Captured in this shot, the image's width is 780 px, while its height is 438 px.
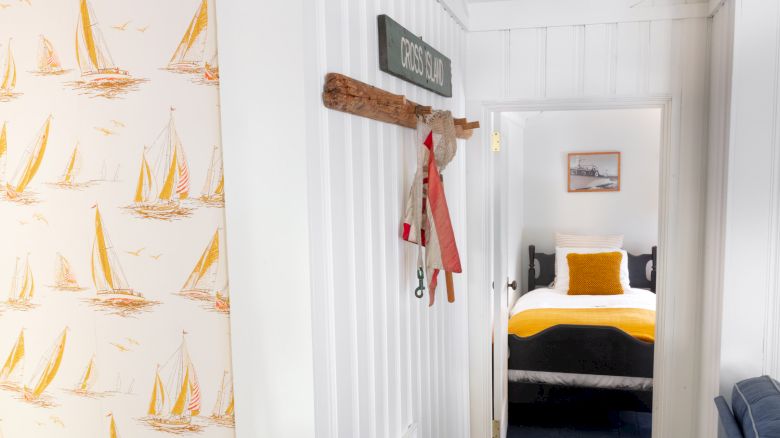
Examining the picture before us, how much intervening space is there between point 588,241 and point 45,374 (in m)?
5.07

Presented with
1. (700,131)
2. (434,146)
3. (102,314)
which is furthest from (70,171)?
(700,131)

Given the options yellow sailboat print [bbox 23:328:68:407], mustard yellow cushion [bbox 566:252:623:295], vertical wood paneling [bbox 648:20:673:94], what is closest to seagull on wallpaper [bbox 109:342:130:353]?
yellow sailboat print [bbox 23:328:68:407]

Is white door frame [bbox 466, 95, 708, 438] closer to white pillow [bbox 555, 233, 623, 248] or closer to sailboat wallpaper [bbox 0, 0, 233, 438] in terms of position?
sailboat wallpaper [bbox 0, 0, 233, 438]

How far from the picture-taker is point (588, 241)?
18.8 feet

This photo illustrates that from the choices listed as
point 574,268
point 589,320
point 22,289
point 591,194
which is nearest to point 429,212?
point 22,289

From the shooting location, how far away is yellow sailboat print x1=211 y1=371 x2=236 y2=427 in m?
1.38

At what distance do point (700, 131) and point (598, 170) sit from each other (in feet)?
11.0

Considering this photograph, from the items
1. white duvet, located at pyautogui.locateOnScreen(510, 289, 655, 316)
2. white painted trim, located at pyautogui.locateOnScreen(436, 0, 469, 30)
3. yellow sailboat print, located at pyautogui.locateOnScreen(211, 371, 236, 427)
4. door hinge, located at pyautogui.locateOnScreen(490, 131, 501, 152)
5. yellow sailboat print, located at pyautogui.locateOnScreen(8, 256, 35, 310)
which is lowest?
white duvet, located at pyautogui.locateOnScreen(510, 289, 655, 316)

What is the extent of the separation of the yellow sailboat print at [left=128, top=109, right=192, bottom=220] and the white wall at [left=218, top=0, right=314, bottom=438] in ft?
0.43

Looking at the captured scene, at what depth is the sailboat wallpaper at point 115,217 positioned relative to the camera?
1343 millimetres

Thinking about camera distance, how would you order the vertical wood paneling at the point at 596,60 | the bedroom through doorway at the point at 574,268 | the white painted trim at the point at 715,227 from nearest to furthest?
the white painted trim at the point at 715,227 → the vertical wood paneling at the point at 596,60 → the bedroom through doorway at the point at 574,268

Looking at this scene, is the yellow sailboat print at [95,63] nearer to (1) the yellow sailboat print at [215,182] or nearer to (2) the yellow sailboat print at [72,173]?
(2) the yellow sailboat print at [72,173]

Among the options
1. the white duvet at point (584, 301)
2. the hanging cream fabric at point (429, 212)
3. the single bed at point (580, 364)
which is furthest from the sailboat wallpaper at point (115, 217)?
the white duvet at point (584, 301)

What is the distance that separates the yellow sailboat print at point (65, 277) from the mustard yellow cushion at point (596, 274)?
14.9ft
